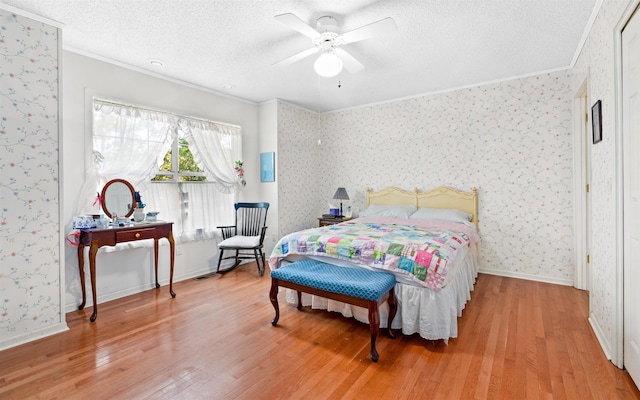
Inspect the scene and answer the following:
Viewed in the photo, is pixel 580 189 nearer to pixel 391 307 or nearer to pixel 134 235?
pixel 391 307

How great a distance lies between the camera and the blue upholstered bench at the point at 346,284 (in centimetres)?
213

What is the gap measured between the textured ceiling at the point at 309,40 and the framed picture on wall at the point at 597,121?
0.77 m

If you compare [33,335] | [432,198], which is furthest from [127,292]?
[432,198]

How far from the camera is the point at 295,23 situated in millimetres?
2221

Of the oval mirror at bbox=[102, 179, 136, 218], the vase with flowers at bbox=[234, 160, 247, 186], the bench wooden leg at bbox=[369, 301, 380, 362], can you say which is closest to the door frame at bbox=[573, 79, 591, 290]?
the bench wooden leg at bbox=[369, 301, 380, 362]

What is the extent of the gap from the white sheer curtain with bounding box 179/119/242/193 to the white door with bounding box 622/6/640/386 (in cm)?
414

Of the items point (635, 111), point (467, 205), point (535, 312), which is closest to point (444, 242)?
point (535, 312)

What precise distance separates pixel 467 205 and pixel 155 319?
3937mm

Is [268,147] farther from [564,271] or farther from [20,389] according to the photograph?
[564,271]

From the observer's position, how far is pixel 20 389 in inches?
71.7

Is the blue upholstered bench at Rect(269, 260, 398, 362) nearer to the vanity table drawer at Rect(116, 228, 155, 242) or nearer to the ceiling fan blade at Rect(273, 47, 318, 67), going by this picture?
the vanity table drawer at Rect(116, 228, 155, 242)

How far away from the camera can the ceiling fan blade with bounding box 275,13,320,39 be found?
211 cm

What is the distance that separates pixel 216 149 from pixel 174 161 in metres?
0.61

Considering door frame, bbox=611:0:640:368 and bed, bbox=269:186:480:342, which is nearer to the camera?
door frame, bbox=611:0:640:368
